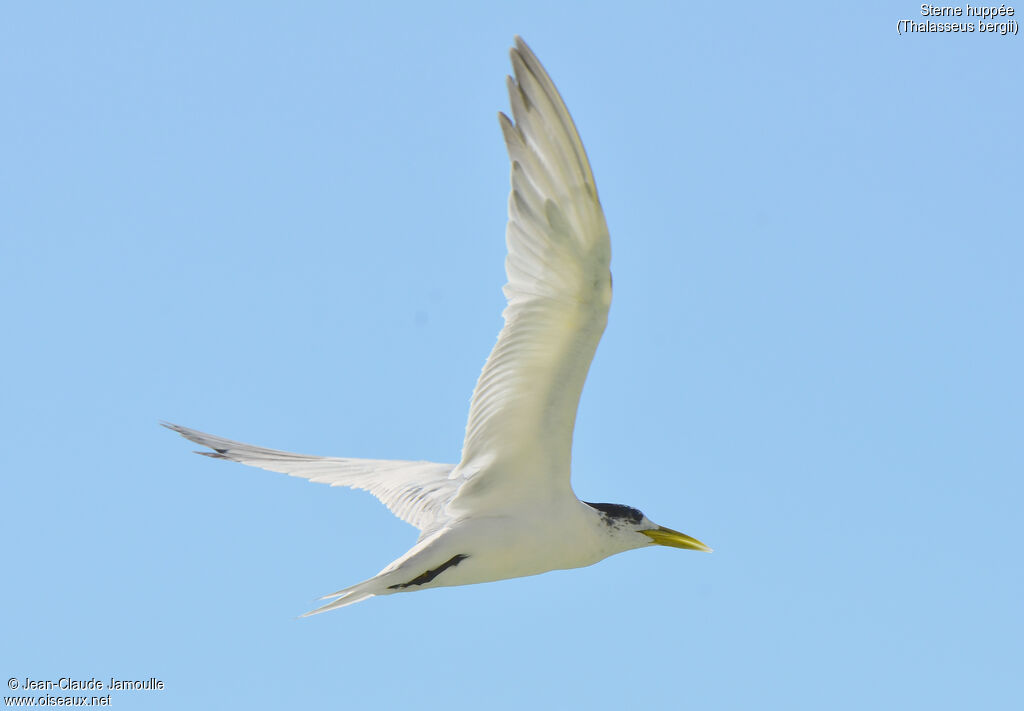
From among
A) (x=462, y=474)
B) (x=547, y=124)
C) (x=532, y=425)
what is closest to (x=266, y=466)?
(x=462, y=474)

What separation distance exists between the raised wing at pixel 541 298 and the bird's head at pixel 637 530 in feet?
3.08

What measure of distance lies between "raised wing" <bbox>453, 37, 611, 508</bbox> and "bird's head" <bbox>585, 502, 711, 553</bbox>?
94 centimetres

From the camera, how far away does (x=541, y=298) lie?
28.0 ft

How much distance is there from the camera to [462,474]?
9555 millimetres

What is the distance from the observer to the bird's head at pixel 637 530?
33.4 feet

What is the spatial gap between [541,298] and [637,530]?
2733 mm

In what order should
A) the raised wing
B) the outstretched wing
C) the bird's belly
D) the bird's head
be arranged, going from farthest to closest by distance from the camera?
the outstretched wing → the bird's head → the bird's belly → the raised wing

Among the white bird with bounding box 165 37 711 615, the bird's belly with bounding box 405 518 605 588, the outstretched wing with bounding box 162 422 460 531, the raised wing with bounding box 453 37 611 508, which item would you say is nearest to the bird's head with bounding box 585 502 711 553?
the white bird with bounding box 165 37 711 615

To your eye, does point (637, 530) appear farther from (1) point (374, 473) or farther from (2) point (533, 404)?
(1) point (374, 473)

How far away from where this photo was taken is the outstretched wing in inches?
410

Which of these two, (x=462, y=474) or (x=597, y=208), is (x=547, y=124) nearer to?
(x=597, y=208)

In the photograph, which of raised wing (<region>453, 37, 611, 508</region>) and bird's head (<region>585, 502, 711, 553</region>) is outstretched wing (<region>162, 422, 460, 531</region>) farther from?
bird's head (<region>585, 502, 711, 553</region>)

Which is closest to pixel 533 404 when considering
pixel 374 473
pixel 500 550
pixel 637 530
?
pixel 500 550

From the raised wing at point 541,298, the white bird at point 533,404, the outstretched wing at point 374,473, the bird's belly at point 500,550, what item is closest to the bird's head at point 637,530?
Answer: the white bird at point 533,404
